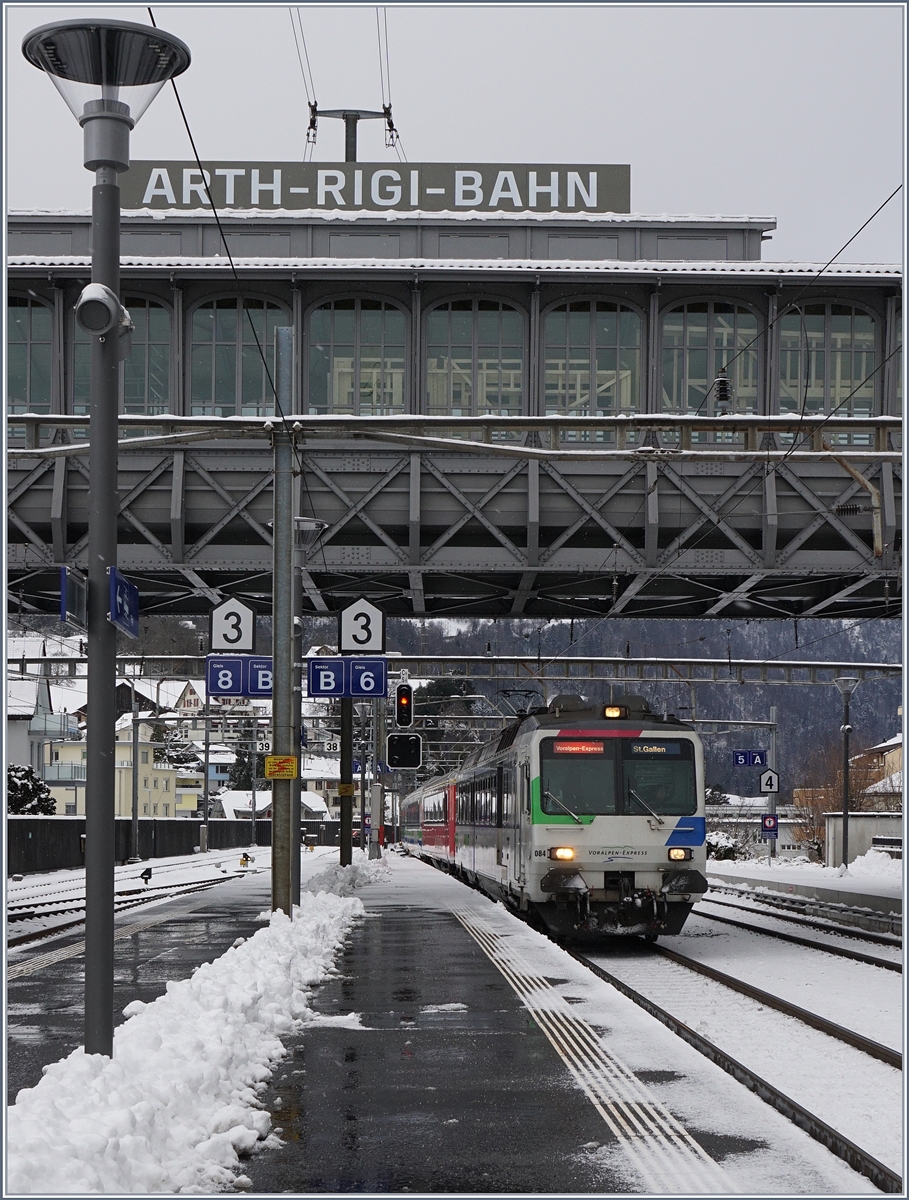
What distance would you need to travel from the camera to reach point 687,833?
2067 centimetres

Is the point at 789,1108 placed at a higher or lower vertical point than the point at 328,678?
lower

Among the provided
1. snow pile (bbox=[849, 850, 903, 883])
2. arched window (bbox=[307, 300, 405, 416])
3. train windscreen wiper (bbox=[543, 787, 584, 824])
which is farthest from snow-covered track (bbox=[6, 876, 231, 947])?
snow pile (bbox=[849, 850, 903, 883])

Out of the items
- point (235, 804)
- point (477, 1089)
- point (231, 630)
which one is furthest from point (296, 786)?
point (235, 804)

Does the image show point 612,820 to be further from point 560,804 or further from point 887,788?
point 887,788

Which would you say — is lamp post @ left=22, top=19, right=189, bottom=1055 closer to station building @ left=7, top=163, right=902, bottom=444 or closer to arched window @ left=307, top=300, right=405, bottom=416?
station building @ left=7, top=163, right=902, bottom=444

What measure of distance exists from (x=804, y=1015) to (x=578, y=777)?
301 inches

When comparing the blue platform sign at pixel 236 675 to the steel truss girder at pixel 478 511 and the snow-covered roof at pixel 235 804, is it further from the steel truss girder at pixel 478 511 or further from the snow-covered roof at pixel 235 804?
the snow-covered roof at pixel 235 804

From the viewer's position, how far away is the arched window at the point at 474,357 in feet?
109

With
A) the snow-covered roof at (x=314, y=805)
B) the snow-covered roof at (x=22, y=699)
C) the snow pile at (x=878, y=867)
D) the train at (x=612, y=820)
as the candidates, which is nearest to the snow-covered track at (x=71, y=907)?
the train at (x=612, y=820)

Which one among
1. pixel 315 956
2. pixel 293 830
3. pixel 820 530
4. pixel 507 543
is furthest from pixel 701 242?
pixel 315 956

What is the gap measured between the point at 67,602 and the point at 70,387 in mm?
25414

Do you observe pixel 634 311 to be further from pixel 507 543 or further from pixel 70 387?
pixel 70 387

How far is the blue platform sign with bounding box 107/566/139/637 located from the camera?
8845mm

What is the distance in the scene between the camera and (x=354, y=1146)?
836 cm
